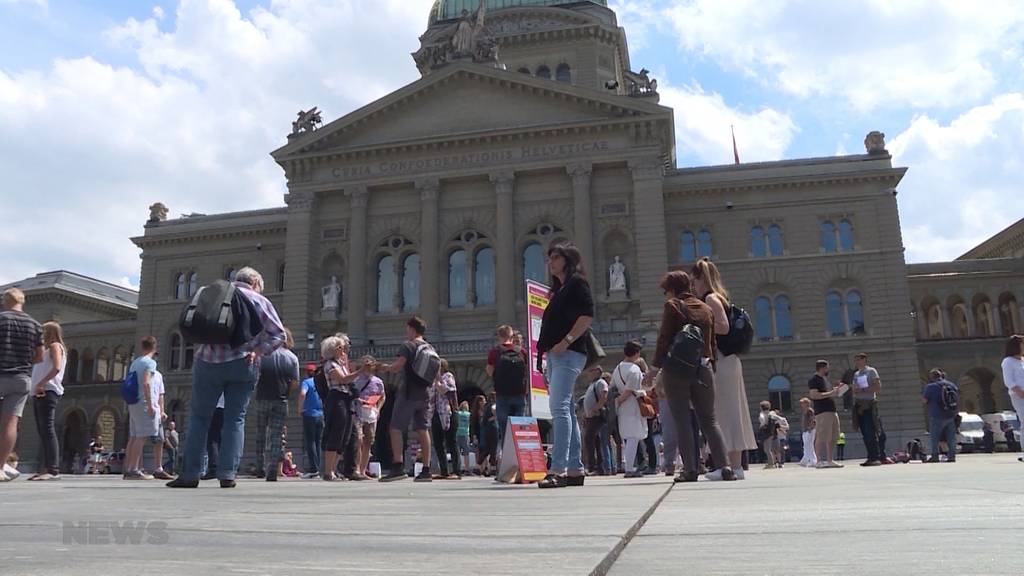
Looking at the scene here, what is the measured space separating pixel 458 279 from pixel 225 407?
30091 mm

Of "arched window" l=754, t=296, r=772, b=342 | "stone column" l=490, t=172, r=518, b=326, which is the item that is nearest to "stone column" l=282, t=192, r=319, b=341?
"stone column" l=490, t=172, r=518, b=326

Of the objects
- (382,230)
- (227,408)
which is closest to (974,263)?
(382,230)

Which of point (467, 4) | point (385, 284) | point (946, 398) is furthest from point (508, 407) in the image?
point (467, 4)

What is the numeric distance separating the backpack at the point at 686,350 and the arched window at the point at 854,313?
31.9 m

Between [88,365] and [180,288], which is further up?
[180,288]

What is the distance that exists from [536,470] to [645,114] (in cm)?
2871

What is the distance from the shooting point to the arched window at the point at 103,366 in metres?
50.4

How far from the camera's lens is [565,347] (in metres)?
7.22

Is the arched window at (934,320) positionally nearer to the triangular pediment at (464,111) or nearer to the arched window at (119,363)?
the triangular pediment at (464,111)

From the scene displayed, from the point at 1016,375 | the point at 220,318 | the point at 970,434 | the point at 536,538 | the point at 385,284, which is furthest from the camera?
the point at 385,284

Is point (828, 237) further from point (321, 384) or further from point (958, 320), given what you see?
point (321, 384)

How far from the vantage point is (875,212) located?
37.7 metres

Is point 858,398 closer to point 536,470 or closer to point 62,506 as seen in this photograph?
point 536,470

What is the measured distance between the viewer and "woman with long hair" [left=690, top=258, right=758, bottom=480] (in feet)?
27.8
